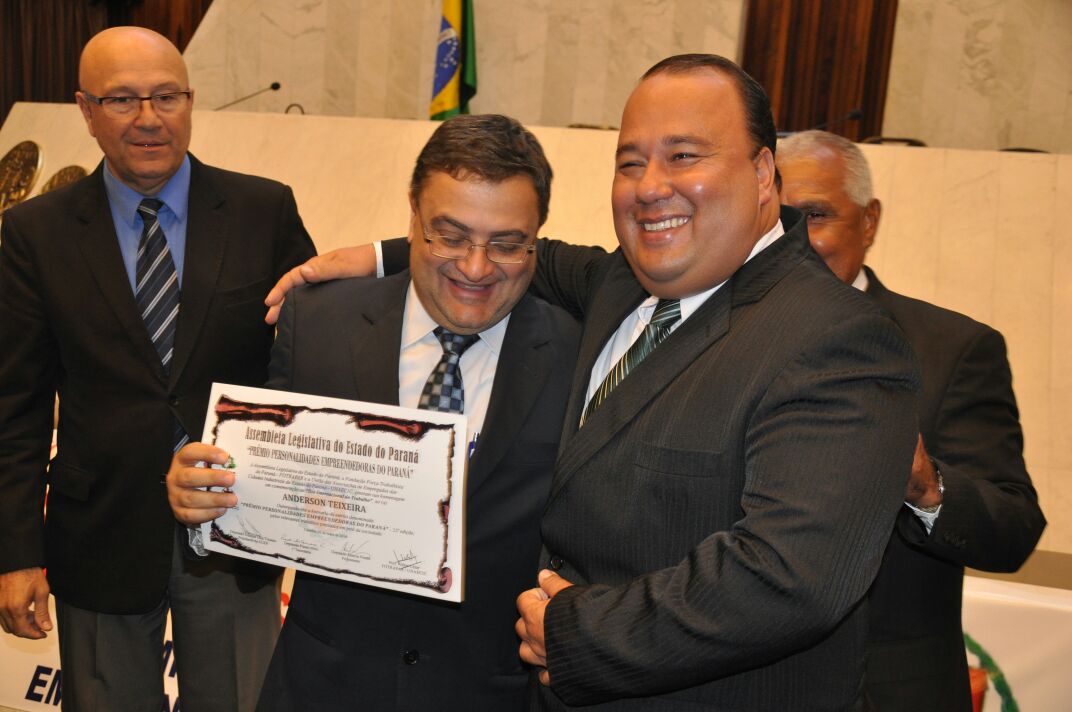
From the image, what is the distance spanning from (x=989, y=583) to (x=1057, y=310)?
2309 mm

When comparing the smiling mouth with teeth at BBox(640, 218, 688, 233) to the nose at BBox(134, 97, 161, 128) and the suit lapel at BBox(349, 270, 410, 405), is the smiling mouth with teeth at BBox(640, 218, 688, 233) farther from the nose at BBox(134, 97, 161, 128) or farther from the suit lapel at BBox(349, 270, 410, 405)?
the nose at BBox(134, 97, 161, 128)

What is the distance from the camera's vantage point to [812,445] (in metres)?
1.29

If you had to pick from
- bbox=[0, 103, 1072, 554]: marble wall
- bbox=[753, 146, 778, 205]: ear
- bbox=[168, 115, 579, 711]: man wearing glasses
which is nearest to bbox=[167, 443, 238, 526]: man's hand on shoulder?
bbox=[168, 115, 579, 711]: man wearing glasses

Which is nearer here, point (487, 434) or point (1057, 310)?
point (487, 434)

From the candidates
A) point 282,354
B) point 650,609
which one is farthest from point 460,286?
point 650,609

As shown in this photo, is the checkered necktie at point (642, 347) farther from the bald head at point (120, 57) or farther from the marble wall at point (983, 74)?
the marble wall at point (983, 74)

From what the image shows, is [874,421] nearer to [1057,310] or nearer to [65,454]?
[65,454]

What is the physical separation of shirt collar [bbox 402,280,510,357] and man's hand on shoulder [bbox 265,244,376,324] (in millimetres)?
268

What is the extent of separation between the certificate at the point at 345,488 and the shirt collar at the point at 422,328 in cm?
33

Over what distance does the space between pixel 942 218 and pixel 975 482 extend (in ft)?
11.9

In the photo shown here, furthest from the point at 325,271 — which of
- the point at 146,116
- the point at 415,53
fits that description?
the point at 415,53

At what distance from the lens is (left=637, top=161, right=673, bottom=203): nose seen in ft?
5.15

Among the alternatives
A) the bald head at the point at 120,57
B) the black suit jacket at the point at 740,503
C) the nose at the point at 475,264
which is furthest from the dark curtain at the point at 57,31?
the black suit jacket at the point at 740,503
